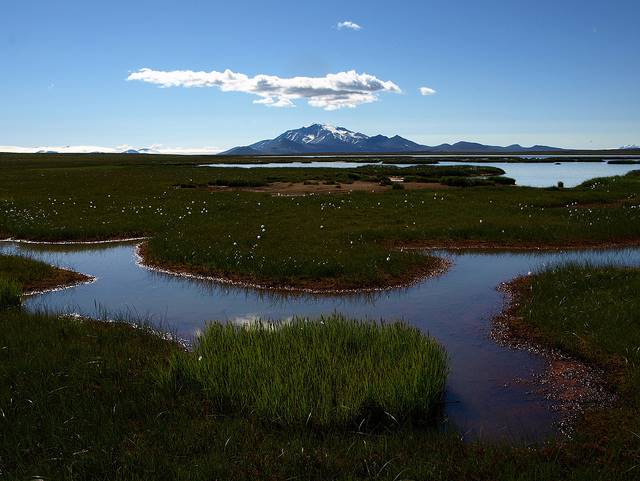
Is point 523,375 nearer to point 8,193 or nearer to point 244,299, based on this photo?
point 244,299

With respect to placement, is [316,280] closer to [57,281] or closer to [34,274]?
[57,281]

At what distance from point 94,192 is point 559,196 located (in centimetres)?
4193

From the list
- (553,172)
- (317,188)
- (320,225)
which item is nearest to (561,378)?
(320,225)

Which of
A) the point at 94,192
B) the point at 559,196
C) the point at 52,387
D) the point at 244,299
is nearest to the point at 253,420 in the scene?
the point at 52,387

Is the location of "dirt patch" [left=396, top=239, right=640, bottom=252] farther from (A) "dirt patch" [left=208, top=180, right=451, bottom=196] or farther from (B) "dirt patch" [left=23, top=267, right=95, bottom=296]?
(A) "dirt patch" [left=208, top=180, right=451, bottom=196]

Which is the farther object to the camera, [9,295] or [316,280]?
[316,280]

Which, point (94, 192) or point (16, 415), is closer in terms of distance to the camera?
point (16, 415)

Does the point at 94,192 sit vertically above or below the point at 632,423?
above

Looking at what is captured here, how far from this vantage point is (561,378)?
10.3 m

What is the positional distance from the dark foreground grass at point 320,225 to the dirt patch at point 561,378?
19.3 feet

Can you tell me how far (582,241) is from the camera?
82.3 ft

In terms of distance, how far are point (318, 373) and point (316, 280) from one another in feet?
31.4

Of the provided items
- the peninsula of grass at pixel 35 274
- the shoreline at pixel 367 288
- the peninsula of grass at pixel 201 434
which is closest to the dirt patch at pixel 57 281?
the peninsula of grass at pixel 35 274

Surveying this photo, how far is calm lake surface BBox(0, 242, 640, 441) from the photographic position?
29.9ft
